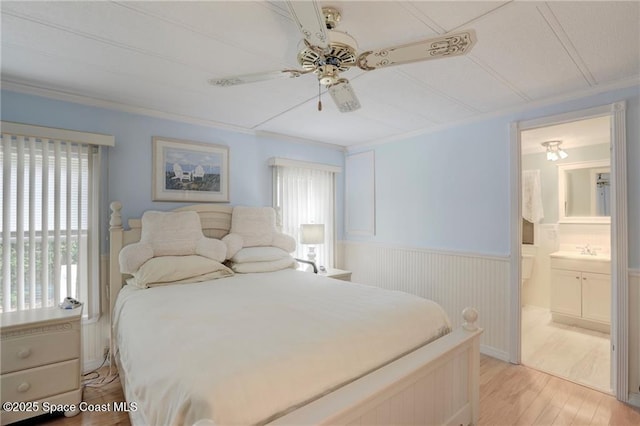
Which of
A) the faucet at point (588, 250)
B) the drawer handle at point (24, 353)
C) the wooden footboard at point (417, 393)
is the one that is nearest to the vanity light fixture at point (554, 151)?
the faucet at point (588, 250)

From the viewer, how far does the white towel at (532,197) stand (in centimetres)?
453

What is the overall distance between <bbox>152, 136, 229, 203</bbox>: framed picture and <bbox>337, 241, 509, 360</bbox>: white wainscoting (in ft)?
7.04

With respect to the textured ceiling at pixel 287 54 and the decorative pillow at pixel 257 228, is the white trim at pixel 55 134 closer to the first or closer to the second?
the textured ceiling at pixel 287 54

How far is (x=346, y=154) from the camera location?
4660mm

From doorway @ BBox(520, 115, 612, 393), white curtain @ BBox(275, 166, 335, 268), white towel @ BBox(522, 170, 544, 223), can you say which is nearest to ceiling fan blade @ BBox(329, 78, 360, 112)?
white curtain @ BBox(275, 166, 335, 268)

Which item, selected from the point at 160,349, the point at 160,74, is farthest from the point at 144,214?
the point at 160,349

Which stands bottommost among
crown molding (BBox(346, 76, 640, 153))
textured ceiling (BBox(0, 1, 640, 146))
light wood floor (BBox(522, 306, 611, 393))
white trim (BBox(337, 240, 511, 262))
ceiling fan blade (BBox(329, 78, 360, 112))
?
light wood floor (BBox(522, 306, 611, 393))

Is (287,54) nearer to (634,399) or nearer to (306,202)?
(306,202)

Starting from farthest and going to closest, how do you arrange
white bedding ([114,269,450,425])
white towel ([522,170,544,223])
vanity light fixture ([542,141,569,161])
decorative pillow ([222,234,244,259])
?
white towel ([522,170,544,223])
vanity light fixture ([542,141,569,161])
decorative pillow ([222,234,244,259])
white bedding ([114,269,450,425])

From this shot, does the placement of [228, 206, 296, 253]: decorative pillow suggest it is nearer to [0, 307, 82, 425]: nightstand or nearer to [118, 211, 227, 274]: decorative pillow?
[118, 211, 227, 274]: decorative pillow

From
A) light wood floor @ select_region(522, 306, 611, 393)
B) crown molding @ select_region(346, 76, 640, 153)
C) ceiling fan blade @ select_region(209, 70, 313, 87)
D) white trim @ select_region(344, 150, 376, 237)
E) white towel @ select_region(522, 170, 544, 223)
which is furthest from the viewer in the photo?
white towel @ select_region(522, 170, 544, 223)

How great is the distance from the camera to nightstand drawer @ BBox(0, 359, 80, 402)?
1.91 metres

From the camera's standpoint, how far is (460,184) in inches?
131

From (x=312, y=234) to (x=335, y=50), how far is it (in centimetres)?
251
